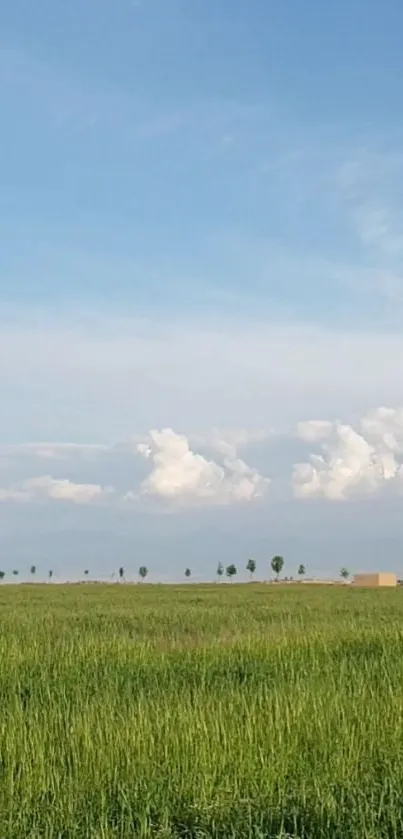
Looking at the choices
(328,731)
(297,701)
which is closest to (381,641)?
(297,701)

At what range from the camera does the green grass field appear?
4883mm

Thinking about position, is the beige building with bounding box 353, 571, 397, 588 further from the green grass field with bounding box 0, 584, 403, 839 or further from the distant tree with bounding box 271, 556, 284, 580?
the green grass field with bounding box 0, 584, 403, 839

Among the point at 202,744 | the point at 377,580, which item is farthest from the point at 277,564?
the point at 202,744

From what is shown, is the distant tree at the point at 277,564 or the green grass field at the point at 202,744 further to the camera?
the distant tree at the point at 277,564

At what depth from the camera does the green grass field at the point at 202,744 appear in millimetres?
4883

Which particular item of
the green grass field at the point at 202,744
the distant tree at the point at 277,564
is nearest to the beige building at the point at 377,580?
the distant tree at the point at 277,564

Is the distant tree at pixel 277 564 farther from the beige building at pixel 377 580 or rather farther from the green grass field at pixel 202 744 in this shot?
the green grass field at pixel 202 744

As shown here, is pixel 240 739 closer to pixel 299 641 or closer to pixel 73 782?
pixel 73 782

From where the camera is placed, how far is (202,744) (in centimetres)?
609

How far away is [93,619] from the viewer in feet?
63.3

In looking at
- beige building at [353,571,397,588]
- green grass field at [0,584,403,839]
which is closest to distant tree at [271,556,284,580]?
beige building at [353,571,397,588]

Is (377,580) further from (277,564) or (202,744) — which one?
(202,744)

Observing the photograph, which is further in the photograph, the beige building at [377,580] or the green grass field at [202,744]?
the beige building at [377,580]

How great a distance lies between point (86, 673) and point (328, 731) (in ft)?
14.4
